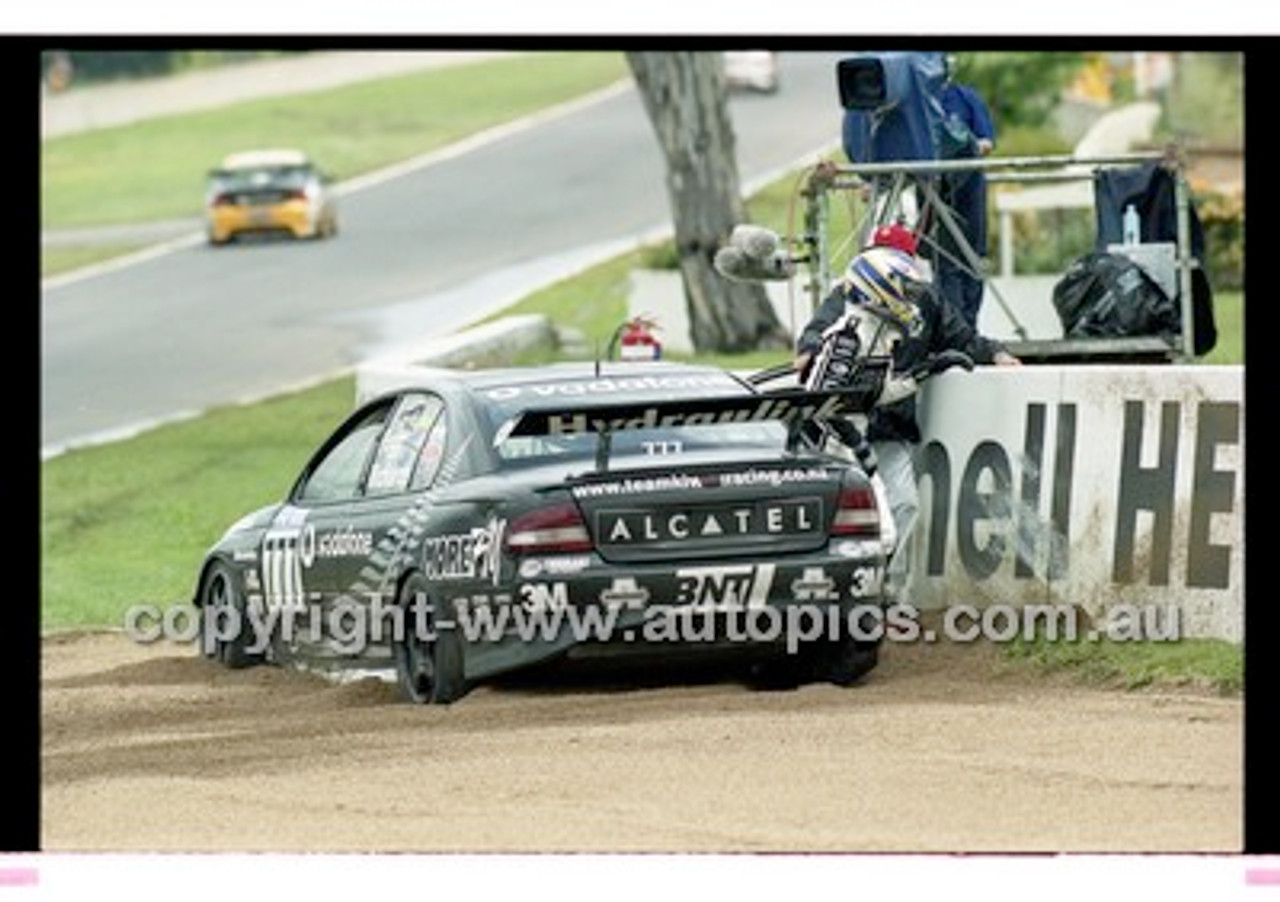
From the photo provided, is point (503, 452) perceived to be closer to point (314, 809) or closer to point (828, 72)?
point (314, 809)

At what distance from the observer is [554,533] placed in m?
14.6

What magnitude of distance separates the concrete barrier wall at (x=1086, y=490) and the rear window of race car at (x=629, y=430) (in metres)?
1.54

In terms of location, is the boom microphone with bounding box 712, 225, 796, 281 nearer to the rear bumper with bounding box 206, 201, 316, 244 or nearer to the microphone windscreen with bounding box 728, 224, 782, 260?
the microphone windscreen with bounding box 728, 224, 782, 260

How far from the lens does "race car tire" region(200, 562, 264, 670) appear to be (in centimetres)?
1708

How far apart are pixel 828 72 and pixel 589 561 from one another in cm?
5521

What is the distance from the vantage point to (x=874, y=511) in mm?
14938

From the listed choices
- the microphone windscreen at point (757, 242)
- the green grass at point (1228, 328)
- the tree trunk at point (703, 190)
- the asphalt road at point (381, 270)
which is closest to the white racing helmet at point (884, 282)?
the microphone windscreen at point (757, 242)

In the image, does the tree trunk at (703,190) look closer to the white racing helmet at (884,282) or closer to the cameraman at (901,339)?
the cameraman at (901,339)

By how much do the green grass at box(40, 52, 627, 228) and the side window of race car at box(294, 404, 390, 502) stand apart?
41.6 meters

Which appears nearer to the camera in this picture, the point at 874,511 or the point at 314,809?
the point at 314,809

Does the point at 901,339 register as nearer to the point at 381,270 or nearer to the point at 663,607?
the point at 663,607

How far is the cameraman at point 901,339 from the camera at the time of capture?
641 inches

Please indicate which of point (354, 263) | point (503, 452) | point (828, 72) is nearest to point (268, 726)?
point (503, 452)

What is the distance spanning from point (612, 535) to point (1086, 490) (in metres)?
2.47
